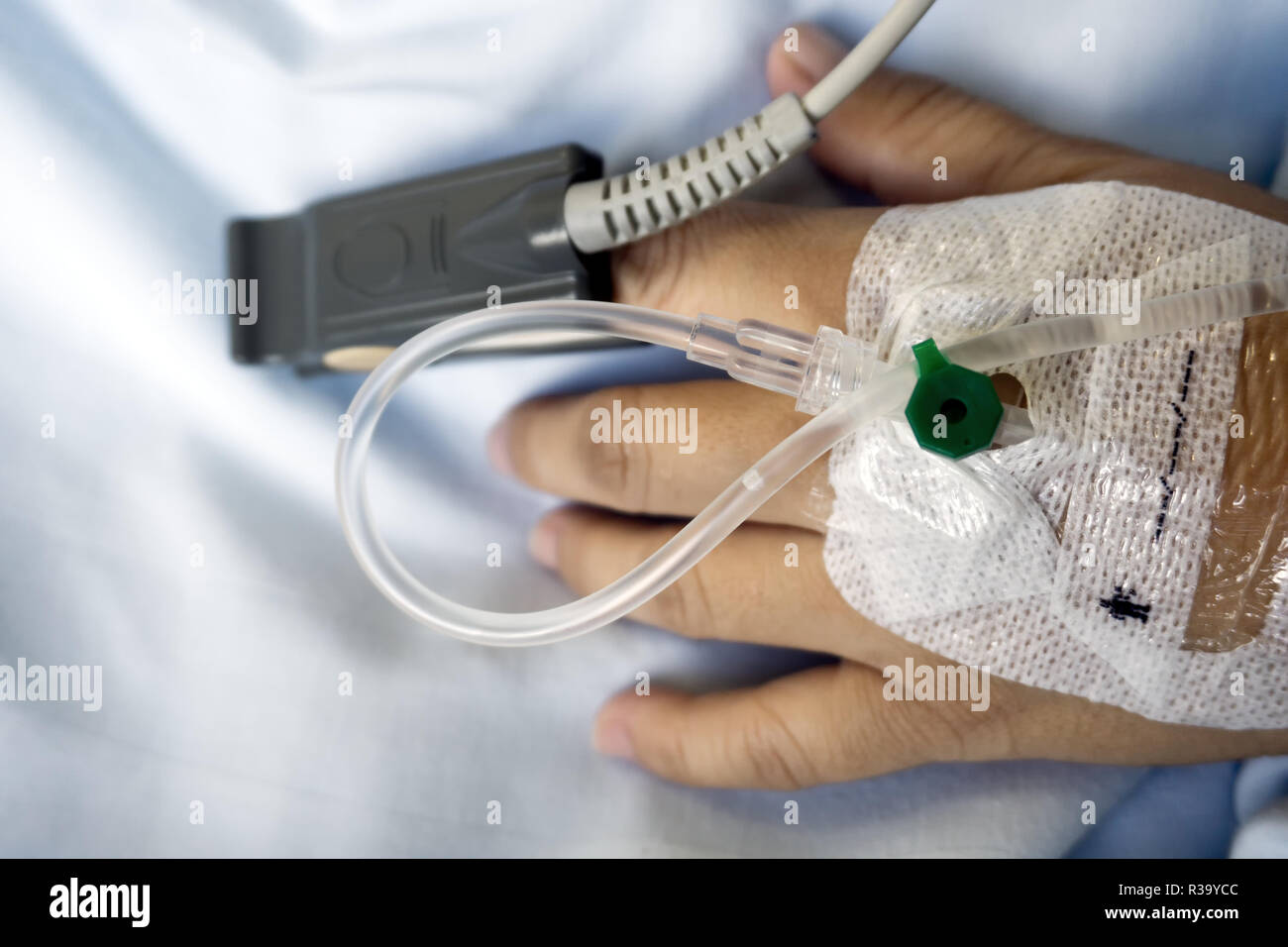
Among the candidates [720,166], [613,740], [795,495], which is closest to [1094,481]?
[795,495]

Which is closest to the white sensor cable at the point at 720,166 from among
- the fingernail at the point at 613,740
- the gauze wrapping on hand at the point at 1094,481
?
the gauze wrapping on hand at the point at 1094,481

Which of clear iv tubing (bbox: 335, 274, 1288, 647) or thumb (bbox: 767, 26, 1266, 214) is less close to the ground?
thumb (bbox: 767, 26, 1266, 214)

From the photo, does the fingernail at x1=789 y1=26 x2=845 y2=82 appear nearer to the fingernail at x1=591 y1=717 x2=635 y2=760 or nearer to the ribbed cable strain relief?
the ribbed cable strain relief

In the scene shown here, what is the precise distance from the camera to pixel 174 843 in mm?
718

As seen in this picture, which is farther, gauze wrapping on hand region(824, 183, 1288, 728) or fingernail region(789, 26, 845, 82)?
fingernail region(789, 26, 845, 82)

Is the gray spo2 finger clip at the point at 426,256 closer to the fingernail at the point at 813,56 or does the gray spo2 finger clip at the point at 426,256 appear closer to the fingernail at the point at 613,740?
the fingernail at the point at 813,56

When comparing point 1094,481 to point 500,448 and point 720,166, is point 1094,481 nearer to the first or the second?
point 720,166

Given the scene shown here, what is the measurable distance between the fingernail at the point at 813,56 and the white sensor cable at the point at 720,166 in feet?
0.38

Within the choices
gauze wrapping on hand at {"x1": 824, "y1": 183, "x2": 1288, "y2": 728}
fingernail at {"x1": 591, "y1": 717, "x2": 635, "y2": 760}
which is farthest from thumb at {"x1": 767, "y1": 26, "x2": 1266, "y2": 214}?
fingernail at {"x1": 591, "y1": 717, "x2": 635, "y2": 760}

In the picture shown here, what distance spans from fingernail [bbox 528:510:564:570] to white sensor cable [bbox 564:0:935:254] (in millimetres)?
289

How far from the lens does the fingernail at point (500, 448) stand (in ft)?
2.70

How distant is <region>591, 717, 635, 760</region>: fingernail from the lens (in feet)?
2.59

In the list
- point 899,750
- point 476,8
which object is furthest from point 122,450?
point 899,750
